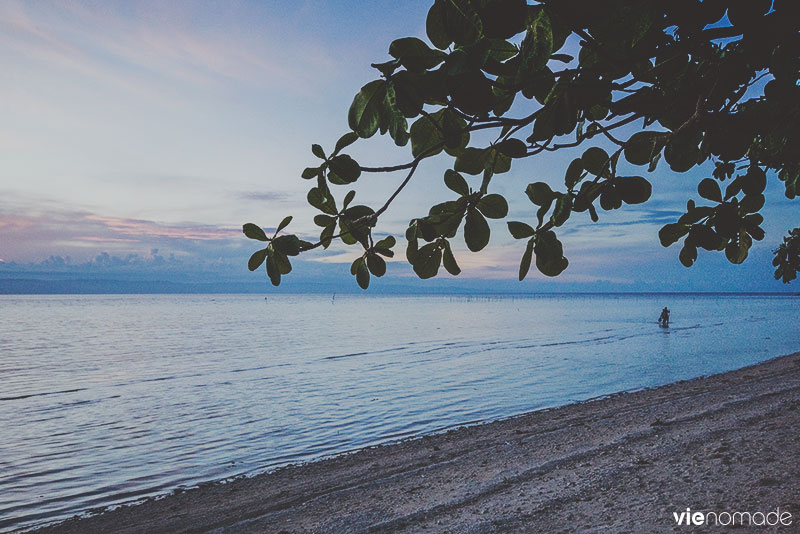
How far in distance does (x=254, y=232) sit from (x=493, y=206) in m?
0.65

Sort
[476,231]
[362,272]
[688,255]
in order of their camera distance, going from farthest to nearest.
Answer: [688,255] < [362,272] < [476,231]

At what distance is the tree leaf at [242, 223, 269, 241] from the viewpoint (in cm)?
132

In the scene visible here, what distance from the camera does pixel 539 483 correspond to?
251 inches

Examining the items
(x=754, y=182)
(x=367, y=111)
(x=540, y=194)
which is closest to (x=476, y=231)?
(x=540, y=194)

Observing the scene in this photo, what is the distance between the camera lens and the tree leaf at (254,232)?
132cm

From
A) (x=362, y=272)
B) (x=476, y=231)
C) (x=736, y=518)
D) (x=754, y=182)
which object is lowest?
(x=736, y=518)

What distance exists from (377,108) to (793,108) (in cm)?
131

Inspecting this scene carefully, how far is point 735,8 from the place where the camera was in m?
0.85

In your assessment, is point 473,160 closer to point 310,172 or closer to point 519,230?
point 519,230

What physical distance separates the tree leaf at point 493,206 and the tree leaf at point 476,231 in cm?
2

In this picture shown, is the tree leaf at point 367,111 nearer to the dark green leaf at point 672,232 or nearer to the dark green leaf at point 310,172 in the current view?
the dark green leaf at point 310,172

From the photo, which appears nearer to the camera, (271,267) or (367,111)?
(367,111)

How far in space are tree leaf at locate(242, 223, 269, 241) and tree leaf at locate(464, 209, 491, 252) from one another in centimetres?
54

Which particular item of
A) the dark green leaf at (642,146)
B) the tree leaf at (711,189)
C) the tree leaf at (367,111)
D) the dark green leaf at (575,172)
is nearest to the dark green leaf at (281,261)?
the tree leaf at (367,111)
